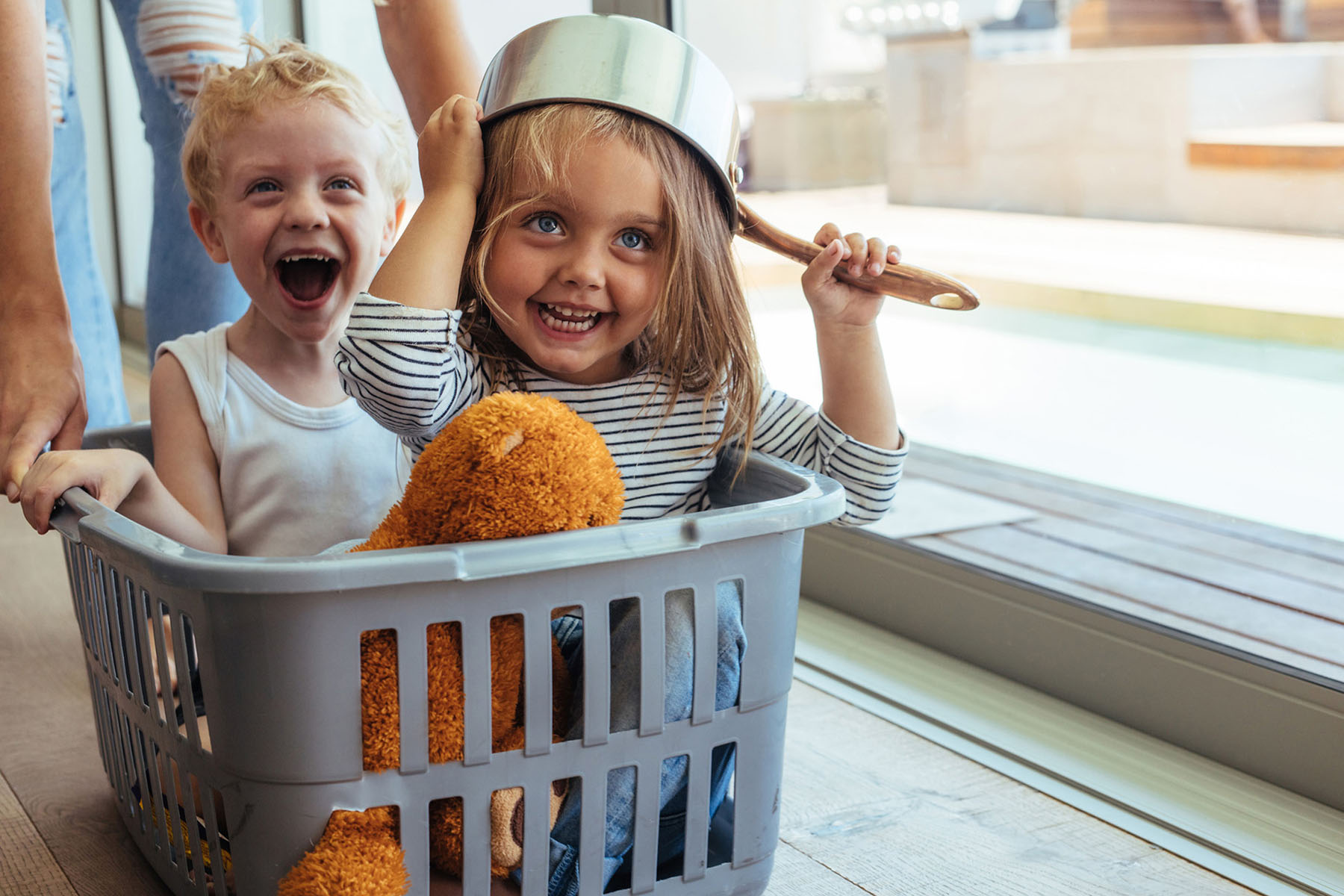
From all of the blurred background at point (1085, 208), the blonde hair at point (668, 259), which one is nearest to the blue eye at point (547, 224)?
the blonde hair at point (668, 259)

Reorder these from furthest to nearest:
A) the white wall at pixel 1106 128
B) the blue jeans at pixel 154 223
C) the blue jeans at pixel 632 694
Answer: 1. the blue jeans at pixel 154 223
2. the white wall at pixel 1106 128
3. the blue jeans at pixel 632 694

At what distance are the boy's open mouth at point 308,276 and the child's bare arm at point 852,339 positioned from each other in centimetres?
43

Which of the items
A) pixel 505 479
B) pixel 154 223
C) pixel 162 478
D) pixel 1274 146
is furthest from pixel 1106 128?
pixel 154 223

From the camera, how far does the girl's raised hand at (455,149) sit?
84 centimetres


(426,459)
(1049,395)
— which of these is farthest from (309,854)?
(1049,395)

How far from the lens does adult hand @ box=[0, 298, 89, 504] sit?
0.90m

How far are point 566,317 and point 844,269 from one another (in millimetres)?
193

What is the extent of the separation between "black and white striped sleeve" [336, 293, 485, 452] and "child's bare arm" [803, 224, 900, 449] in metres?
0.25

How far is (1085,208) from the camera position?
1.26m

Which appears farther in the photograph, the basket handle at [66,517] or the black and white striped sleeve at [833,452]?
the black and white striped sleeve at [833,452]

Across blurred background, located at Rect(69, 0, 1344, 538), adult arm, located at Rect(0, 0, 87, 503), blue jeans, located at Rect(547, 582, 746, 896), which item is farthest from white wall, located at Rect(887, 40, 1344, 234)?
adult arm, located at Rect(0, 0, 87, 503)

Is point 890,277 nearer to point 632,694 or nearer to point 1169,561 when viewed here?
point 632,694

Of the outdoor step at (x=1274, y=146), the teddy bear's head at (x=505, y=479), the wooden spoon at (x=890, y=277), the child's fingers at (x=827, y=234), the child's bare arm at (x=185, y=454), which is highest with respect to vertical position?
the outdoor step at (x=1274, y=146)

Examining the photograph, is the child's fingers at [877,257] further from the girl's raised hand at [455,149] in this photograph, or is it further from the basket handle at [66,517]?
the basket handle at [66,517]
